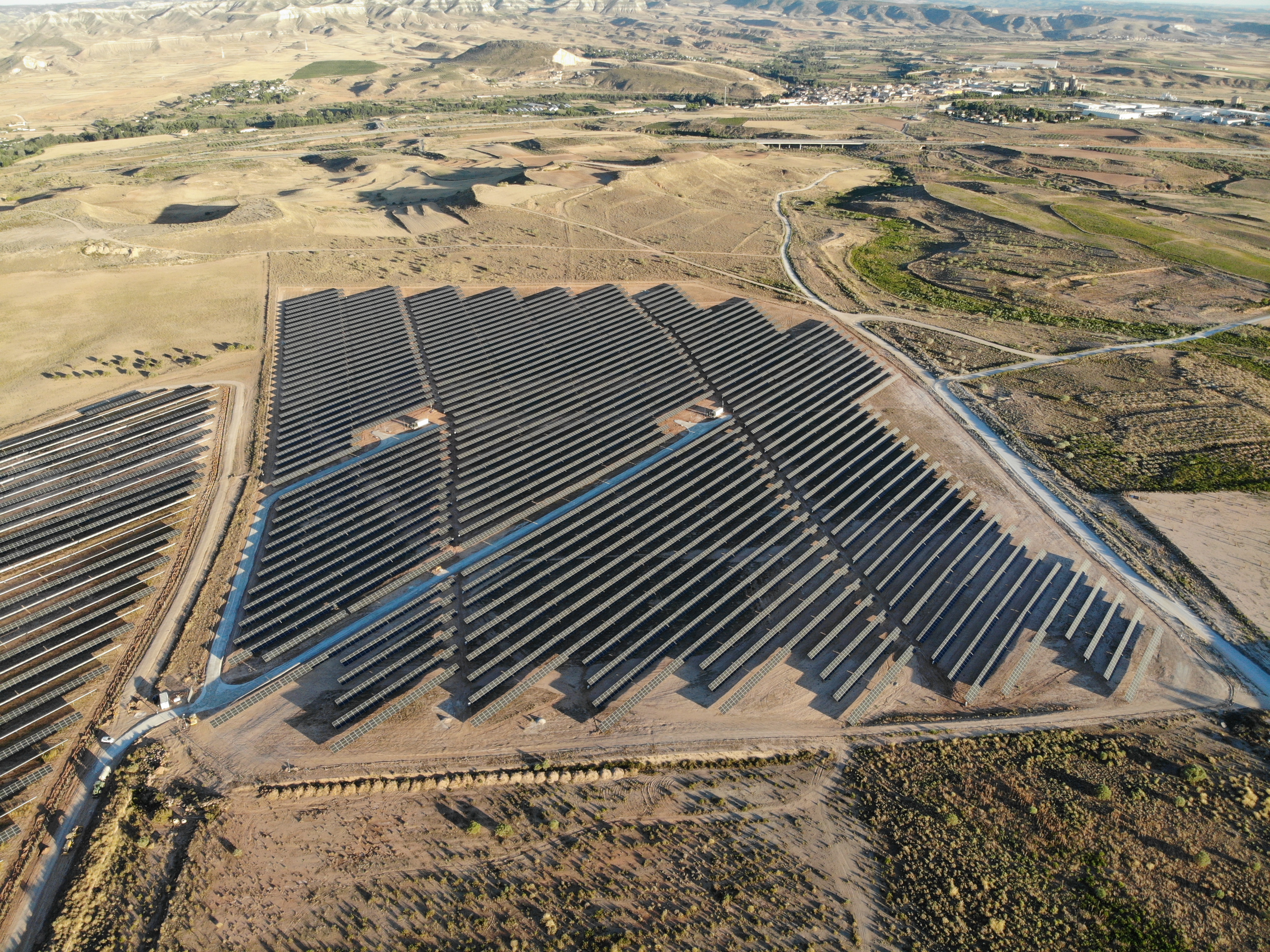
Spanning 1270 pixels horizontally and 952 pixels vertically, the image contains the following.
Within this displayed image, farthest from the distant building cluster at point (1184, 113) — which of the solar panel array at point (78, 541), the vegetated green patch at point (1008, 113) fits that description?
the solar panel array at point (78, 541)

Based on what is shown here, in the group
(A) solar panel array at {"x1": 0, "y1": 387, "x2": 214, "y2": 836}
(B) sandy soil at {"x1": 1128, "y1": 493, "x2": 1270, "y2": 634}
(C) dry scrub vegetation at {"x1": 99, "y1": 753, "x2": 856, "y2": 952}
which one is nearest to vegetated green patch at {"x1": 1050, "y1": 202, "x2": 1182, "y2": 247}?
(B) sandy soil at {"x1": 1128, "y1": 493, "x2": 1270, "y2": 634}

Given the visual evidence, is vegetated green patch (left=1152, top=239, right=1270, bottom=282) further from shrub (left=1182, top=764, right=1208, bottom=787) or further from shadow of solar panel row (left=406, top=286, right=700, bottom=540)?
shrub (left=1182, top=764, right=1208, bottom=787)

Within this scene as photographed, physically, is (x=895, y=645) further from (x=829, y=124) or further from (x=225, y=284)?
(x=829, y=124)

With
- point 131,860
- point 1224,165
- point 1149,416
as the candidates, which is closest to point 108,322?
point 131,860

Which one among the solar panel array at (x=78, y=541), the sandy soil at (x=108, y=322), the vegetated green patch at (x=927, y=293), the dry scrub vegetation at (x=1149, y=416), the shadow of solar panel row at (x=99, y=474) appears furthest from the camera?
the vegetated green patch at (x=927, y=293)

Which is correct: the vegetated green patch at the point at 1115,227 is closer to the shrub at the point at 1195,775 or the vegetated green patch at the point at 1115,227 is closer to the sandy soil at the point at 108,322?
the shrub at the point at 1195,775

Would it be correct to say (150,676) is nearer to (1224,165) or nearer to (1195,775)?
(1195,775)
